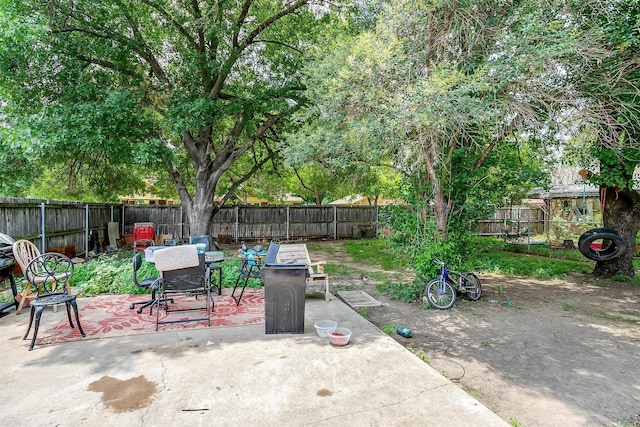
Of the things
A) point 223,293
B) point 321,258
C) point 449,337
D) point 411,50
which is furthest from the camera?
point 321,258

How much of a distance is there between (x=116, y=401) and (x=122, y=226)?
1138 centimetres

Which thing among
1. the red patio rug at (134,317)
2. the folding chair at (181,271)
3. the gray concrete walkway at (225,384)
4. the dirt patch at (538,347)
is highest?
the folding chair at (181,271)

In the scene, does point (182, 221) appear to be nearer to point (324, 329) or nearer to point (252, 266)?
point (252, 266)

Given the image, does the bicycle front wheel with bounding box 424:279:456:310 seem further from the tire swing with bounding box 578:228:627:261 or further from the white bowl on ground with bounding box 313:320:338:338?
the tire swing with bounding box 578:228:627:261

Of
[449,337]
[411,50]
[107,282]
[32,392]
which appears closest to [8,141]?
[107,282]

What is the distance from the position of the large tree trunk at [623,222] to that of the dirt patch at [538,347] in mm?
1006

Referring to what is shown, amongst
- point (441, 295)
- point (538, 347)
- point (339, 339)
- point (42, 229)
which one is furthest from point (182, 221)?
point (538, 347)

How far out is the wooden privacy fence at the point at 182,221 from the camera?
23.3 ft

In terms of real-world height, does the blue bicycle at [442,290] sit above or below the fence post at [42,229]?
below

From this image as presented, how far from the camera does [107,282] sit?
19.7 ft

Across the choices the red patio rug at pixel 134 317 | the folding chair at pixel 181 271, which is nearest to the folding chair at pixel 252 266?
the red patio rug at pixel 134 317

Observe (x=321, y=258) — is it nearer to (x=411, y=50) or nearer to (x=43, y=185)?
(x=411, y=50)

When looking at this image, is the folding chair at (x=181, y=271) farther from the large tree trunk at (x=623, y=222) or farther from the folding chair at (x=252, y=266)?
the large tree trunk at (x=623, y=222)

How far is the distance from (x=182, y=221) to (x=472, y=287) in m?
10.8
